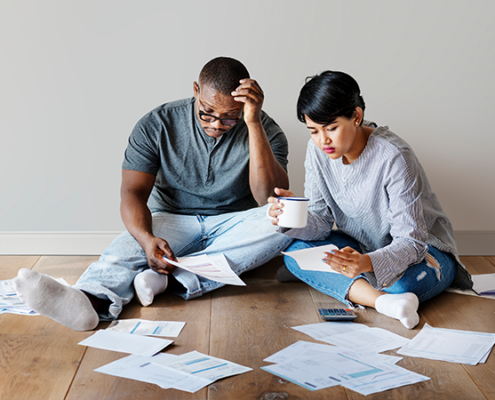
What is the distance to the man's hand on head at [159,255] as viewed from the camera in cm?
181

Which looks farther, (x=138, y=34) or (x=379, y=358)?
(x=138, y=34)

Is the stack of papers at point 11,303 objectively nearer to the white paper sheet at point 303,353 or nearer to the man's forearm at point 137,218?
the man's forearm at point 137,218

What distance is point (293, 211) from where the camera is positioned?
162 centimetres

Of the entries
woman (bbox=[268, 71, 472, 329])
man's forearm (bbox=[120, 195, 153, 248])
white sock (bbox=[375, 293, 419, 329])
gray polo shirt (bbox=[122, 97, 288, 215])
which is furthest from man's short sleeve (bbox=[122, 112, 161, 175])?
white sock (bbox=[375, 293, 419, 329])

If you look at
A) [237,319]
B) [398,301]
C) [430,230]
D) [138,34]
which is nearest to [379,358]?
[398,301]

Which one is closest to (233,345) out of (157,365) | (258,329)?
(258,329)

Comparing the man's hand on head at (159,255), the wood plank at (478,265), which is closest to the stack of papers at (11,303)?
the man's hand on head at (159,255)

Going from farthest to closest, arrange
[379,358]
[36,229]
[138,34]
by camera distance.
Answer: [36,229], [138,34], [379,358]

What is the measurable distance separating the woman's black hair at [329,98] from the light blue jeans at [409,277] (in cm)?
59

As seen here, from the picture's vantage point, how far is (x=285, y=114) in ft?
8.12

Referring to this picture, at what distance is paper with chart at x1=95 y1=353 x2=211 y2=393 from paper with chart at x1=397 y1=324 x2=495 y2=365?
0.63 metres

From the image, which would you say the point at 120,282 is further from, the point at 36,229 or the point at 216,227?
the point at 36,229

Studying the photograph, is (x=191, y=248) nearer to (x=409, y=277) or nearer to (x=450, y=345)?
(x=409, y=277)

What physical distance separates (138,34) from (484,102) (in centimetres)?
180
